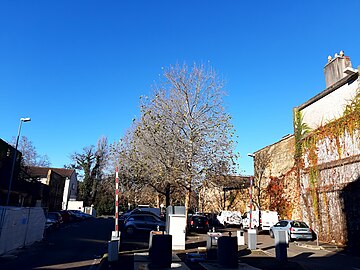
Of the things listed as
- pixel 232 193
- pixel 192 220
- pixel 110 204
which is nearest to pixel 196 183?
pixel 192 220

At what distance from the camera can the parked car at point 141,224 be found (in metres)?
21.5

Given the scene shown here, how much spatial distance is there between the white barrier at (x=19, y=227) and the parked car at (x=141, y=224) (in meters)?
5.71

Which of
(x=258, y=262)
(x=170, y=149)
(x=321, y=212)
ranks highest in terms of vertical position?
(x=170, y=149)

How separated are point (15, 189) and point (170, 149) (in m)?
20.9

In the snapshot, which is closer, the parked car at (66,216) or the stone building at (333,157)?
the stone building at (333,157)

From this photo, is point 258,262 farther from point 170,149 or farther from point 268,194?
point 268,194

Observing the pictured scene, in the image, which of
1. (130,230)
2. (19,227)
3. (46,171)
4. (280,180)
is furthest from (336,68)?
(46,171)

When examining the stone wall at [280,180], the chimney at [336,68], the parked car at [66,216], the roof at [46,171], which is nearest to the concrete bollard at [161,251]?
the chimney at [336,68]

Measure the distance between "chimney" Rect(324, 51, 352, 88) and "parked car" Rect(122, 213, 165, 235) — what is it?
50.6ft

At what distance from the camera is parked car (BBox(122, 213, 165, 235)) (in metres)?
21.5

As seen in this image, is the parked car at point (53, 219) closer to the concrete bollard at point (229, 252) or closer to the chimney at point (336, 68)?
the concrete bollard at point (229, 252)

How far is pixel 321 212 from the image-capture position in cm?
2006

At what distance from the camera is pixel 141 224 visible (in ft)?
71.8

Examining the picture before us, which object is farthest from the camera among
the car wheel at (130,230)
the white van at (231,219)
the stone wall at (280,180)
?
the white van at (231,219)
